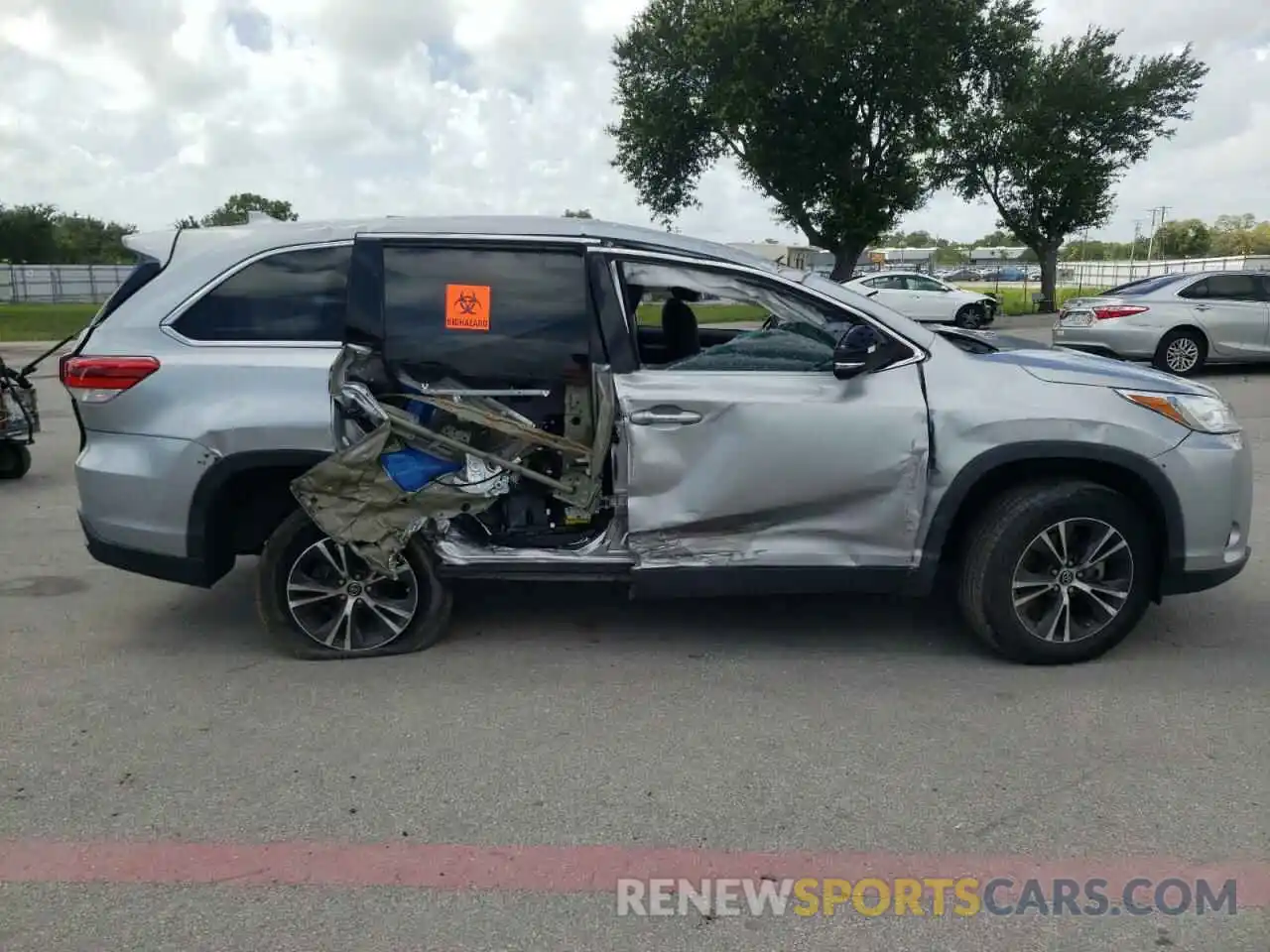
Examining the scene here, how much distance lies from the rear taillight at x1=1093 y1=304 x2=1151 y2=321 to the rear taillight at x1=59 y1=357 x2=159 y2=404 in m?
12.6

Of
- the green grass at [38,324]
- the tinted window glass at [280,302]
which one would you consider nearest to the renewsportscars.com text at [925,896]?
the tinted window glass at [280,302]

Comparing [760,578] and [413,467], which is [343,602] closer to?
[413,467]

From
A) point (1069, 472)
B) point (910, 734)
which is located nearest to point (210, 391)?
point (910, 734)

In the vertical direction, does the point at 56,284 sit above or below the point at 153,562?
above

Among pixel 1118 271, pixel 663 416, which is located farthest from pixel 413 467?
pixel 1118 271

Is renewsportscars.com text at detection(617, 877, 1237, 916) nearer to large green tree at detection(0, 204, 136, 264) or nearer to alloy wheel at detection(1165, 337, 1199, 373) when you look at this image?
alloy wheel at detection(1165, 337, 1199, 373)

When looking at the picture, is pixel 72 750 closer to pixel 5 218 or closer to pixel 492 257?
pixel 492 257

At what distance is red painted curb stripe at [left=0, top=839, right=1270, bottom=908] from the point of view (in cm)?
296

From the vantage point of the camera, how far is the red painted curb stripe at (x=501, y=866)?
2.96m

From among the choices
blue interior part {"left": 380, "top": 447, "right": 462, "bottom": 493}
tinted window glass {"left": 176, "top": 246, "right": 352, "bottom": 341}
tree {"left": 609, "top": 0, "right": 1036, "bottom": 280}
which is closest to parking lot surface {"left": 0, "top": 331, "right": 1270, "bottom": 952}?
blue interior part {"left": 380, "top": 447, "right": 462, "bottom": 493}

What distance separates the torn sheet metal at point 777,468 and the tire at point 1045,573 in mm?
323

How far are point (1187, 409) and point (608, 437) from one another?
240cm

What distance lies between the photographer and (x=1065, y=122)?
32500 mm

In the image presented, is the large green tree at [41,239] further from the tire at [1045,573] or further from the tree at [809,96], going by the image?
the tire at [1045,573]
